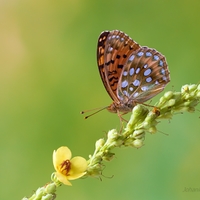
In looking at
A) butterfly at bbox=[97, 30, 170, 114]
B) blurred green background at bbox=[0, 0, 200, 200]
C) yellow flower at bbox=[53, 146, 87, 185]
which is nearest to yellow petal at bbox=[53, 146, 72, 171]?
yellow flower at bbox=[53, 146, 87, 185]

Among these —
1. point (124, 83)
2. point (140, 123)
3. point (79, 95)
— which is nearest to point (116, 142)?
point (140, 123)

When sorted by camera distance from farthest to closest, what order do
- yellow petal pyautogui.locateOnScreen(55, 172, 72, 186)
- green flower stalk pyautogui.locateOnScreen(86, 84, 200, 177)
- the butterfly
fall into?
the butterfly
green flower stalk pyautogui.locateOnScreen(86, 84, 200, 177)
yellow petal pyautogui.locateOnScreen(55, 172, 72, 186)

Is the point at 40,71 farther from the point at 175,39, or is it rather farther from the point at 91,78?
the point at 175,39

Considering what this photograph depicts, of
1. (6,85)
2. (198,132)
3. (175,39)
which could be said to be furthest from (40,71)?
(198,132)

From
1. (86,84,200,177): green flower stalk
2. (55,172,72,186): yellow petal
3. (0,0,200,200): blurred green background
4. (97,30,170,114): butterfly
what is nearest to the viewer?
(55,172,72,186): yellow petal

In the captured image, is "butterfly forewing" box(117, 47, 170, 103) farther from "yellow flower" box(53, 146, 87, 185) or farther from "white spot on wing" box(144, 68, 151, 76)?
"yellow flower" box(53, 146, 87, 185)

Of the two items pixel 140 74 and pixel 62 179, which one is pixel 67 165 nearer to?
pixel 62 179

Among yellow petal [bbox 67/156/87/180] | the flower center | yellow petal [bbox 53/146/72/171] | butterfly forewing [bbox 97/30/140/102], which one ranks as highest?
butterfly forewing [bbox 97/30/140/102]

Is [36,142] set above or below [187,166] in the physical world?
above
